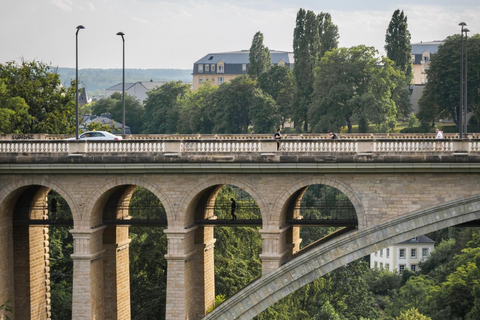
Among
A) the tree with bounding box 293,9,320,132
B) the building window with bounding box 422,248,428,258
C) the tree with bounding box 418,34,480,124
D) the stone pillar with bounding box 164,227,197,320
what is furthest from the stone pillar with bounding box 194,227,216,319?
the building window with bounding box 422,248,428,258

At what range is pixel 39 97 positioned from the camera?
7675cm

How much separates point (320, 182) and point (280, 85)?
106191 millimetres

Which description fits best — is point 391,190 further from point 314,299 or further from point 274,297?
point 314,299

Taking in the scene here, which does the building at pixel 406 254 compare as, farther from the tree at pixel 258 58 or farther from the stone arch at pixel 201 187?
the stone arch at pixel 201 187

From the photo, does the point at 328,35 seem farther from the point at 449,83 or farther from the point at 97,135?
the point at 97,135

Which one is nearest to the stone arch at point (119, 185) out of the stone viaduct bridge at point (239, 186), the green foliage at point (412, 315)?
the stone viaduct bridge at point (239, 186)

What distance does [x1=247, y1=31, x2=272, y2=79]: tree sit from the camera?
16000cm

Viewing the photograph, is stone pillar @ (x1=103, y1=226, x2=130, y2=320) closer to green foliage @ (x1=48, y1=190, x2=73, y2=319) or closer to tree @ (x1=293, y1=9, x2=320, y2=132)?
green foliage @ (x1=48, y1=190, x2=73, y2=319)

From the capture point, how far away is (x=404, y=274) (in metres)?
131

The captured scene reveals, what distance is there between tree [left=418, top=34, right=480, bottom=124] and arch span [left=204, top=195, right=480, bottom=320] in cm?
6034

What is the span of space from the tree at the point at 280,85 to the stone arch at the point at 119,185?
317 ft

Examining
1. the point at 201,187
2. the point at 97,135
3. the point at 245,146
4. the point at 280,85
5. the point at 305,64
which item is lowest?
the point at 201,187

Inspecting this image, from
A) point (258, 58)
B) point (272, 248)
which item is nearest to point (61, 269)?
point (272, 248)

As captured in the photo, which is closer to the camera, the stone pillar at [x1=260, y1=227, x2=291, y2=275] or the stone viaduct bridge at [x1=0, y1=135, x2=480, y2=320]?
the stone viaduct bridge at [x1=0, y1=135, x2=480, y2=320]
